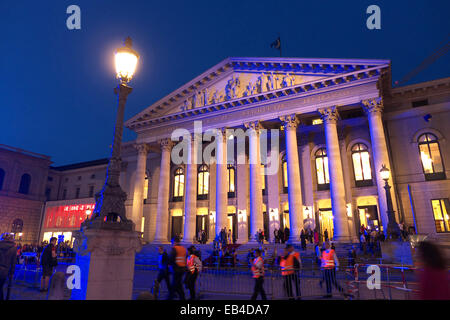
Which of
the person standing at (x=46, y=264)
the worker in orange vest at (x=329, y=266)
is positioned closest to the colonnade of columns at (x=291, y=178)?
the worker in orange vest at (x=329, y=266)

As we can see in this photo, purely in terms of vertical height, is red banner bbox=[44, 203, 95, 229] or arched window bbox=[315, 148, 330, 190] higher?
arched window bbox=[315, 148, 330, 190]

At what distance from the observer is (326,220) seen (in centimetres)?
2670

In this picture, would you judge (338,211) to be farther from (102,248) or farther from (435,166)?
(102,248)

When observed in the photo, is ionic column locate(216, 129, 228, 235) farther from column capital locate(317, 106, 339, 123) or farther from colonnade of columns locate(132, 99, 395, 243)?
column capital locate(317, 106, 339, 123)

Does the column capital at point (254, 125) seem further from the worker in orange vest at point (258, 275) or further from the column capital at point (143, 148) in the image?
the worker in orange vest at point (258, 275)

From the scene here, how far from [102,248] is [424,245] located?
5.59 metres

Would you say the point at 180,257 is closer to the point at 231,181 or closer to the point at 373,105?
the point at 373,105

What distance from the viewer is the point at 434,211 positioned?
76.5ft

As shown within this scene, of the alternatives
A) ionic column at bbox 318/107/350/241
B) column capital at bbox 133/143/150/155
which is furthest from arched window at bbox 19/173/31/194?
ionic column at bbox 318/107/350/241

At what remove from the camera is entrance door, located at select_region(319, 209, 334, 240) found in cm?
2623

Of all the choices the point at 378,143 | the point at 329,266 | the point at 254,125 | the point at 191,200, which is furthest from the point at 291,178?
the point at 329,266

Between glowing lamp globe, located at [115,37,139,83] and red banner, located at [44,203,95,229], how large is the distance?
39.2m

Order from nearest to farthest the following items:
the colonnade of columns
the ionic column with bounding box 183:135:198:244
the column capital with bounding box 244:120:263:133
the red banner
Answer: the colonnade of columns, the column capital with bounding box 244:120:263:133, the ionic column with bounding box 183:135:198:244, the red banner

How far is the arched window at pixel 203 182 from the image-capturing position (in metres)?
33.2
